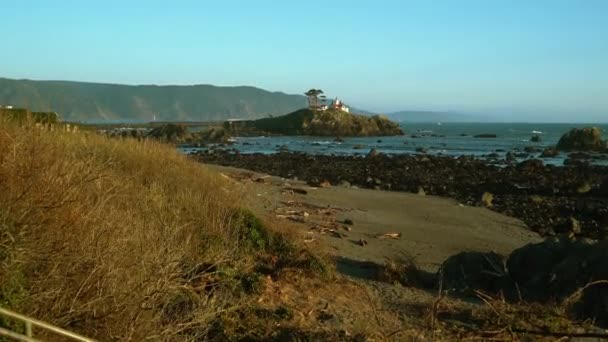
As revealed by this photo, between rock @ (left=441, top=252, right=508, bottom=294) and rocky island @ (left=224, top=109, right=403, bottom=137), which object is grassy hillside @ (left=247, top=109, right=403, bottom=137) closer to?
rocky island @ (left=224, top=109, right=403, bottom=137)

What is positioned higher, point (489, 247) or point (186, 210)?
point (186, 210)

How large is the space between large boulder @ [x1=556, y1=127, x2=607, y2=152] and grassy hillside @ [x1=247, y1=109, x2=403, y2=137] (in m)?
39.1

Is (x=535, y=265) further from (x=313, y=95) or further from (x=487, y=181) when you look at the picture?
(x=313, y=95)

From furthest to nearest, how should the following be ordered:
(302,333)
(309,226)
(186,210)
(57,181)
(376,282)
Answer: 1. (309,226)
2. (376,282)
3. (186,210)
4. (302,333)
5. (57,181)

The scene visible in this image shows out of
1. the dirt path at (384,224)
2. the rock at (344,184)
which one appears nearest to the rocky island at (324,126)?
the rock at (344,184)

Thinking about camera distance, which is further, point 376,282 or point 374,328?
point 376,282

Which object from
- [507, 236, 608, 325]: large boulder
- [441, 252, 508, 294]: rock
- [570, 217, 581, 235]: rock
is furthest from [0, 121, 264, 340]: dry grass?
[570, 217, 581, 235]: rock

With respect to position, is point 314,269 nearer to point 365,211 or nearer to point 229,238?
point 229,238

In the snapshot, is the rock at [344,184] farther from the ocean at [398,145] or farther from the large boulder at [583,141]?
the large boulder at [583,141]

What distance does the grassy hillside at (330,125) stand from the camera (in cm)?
9562

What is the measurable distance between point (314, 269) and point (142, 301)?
4.35m

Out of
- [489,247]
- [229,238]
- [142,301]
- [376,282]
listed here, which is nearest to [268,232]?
[229,238]

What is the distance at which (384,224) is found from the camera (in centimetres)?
1744

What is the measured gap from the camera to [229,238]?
9.41 metres
